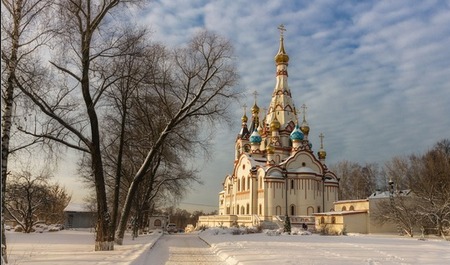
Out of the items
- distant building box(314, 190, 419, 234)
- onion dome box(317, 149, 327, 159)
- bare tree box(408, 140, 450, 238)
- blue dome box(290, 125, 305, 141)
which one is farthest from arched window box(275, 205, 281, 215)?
bare tree box(408, 140, 450, 238)

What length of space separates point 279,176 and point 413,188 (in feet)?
51.8

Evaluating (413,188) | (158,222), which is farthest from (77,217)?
(413,188)

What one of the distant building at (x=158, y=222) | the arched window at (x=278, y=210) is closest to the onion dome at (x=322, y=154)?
the arched window at (x=278, y=210)

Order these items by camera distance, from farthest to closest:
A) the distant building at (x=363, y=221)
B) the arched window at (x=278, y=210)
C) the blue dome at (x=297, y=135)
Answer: the blue dome at (x=297, y=135) < the arched window at (x=278, y=210) < the distant building at (x=363, y=221)

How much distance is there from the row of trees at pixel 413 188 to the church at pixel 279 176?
32.2 ft

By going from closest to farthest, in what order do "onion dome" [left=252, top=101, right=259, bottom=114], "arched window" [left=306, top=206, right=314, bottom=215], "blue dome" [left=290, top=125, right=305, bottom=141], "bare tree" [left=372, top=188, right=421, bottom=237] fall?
"bare tree" [left=372, top=188, right=421, bottom=237]
"arched window" [left=306, top=206, right=314, bottom=215]
"blue dome" [left=290, top=125, right=305, bottom=141]
"onion dome" [left=252, top=101, right=259, bottom=114]

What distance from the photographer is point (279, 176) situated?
54656mm

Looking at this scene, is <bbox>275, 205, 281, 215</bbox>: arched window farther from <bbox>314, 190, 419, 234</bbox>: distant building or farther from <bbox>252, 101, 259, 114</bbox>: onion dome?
<bbox>252, 101, 259, 114</bbox>: onion dome

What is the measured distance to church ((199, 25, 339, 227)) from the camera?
54125mm

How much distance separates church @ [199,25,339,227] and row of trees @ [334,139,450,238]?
9.83 metres

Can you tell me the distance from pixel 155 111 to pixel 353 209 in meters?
32.0

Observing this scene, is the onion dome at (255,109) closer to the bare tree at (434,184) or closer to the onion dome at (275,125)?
the onion dome at (275,125)

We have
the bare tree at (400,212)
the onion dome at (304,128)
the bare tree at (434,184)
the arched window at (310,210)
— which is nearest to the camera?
the bare tree at (434,184)

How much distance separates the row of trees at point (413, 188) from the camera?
35.2 m
